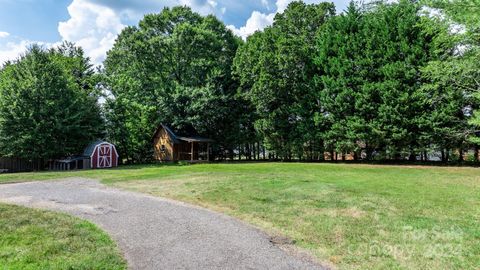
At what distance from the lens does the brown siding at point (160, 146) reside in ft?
105

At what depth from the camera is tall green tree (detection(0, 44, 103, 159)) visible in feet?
73.8

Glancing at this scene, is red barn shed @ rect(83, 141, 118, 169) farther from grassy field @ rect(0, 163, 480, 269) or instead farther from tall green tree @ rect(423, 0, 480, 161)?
tall green tree @ rect(423, 0, 480, 161)

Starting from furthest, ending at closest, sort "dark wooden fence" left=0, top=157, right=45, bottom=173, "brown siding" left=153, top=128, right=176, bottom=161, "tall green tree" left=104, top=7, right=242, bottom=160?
"brown siding" left=153, top=128, right=176, bottom=161 → "tall green tree" left=104, top=7, right=242, bottom=160 → "dark wooden fence" left=0, top=157, right=45, bottom=173

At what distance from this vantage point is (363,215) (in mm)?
8047

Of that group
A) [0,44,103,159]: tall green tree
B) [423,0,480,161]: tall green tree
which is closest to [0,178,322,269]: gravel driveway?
[0,44,103,159]: tall green tree

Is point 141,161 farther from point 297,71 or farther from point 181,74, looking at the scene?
point 297,71

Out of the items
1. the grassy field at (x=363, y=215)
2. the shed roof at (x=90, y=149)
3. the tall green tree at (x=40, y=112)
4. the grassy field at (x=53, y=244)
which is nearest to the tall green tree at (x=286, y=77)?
the shed roof at (x=90, y=149)

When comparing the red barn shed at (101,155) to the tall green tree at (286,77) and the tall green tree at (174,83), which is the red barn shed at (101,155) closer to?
the tall green tree at (174,83)

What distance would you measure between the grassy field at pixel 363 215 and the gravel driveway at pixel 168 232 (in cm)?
67

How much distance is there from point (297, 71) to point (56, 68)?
19.1 m

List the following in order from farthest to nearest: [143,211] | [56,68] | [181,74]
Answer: [181,74]
[56,68]
[143,211]

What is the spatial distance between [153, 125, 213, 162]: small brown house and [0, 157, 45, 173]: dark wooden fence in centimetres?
1064

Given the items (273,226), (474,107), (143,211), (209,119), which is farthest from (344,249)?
(209,119)

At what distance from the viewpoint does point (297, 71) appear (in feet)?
95.2
